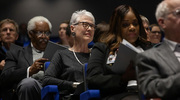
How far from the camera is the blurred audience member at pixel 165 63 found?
149 centimetres

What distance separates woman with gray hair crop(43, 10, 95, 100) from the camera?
8.86 ft

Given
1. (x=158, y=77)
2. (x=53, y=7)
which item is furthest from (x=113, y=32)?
(x=53, y=7)

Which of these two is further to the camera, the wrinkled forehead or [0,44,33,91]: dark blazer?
[0,44,33,91]: dark blazer

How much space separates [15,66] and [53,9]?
3451 millimetres

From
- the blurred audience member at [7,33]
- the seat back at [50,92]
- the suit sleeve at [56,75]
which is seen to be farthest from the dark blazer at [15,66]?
the blurred audience member at [7,33]

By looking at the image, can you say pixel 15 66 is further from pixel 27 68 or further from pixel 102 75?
pixel 102 75

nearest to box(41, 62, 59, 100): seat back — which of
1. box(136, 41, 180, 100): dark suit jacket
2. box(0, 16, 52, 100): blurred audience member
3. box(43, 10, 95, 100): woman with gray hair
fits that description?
box(43, 10, 95, 100): woman with gray hair

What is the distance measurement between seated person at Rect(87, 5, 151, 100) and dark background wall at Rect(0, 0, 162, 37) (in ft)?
11.8

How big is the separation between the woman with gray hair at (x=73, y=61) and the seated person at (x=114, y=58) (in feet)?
1.39

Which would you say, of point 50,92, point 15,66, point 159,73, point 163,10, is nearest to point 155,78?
point 159,73

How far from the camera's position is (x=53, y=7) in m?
6.53

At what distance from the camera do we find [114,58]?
7.27ft

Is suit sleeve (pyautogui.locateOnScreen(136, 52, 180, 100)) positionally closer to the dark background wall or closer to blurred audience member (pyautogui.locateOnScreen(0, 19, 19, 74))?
blurred audience member (pyautogui.locateOnScreen(0, 19, 19, 74))

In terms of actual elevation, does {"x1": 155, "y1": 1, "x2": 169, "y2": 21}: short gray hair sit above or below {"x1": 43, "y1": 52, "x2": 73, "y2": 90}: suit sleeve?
above
